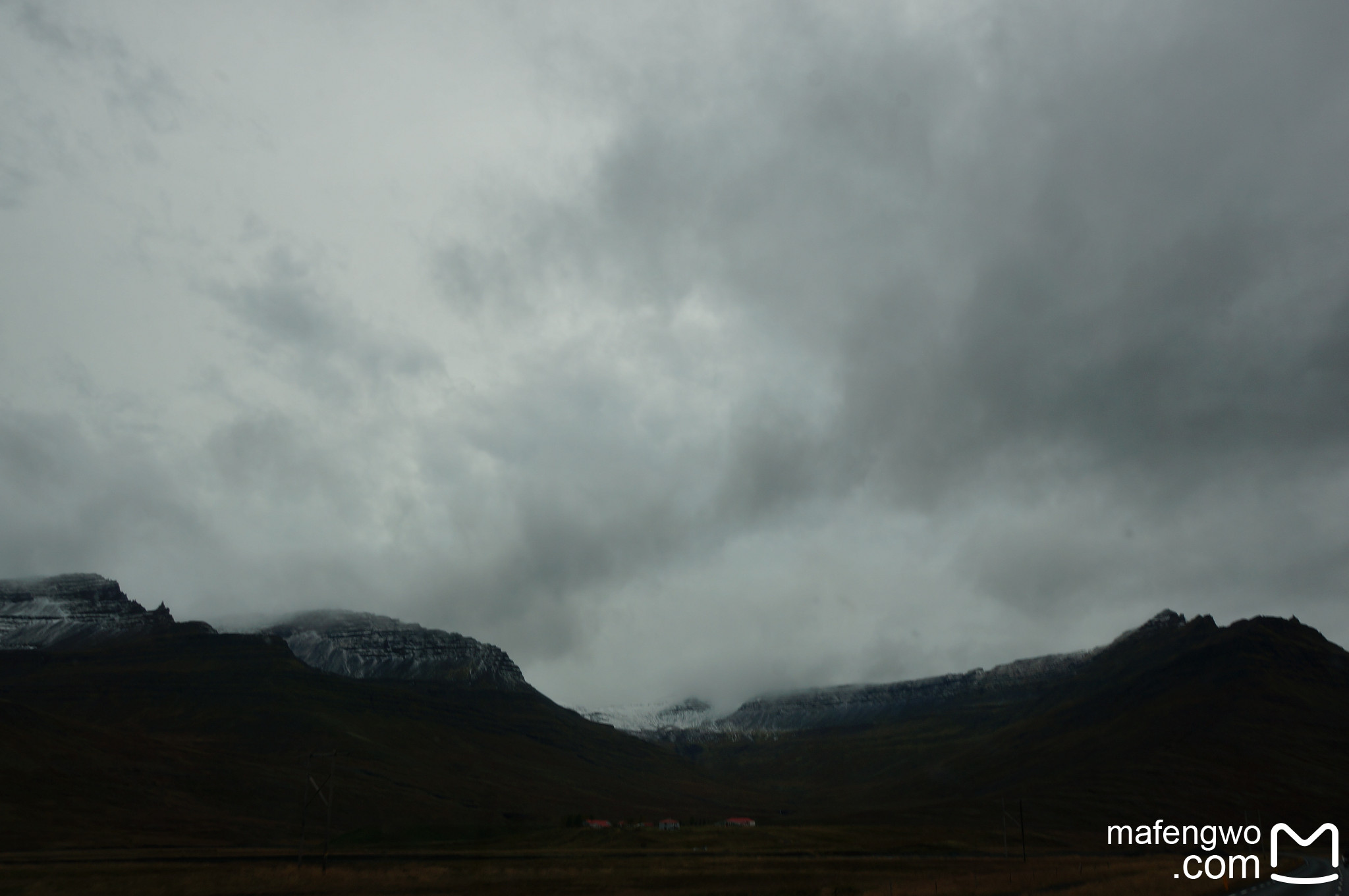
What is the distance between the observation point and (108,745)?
198000 millimetres

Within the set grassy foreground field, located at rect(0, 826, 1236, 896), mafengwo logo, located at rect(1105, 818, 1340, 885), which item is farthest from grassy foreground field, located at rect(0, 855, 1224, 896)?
mafengwo logo, located at rect(1105, 818, 1340, 885)

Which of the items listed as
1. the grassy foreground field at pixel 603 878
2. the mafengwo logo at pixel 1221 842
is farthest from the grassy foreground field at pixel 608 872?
the mafengwo logo at pixel 1221 842

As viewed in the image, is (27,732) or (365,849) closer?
(365,849)

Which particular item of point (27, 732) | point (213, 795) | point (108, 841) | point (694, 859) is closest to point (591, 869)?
point (694, 859)

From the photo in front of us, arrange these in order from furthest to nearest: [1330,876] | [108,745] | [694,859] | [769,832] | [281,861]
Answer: [108,745], [769,832], [694,859], [281,861], [1330,876]

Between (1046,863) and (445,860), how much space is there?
219 feet

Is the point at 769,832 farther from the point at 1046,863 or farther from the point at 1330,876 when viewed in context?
the point at 1330,876

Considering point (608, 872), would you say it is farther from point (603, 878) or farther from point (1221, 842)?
point (1221, 842)

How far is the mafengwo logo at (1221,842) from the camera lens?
6366 cm

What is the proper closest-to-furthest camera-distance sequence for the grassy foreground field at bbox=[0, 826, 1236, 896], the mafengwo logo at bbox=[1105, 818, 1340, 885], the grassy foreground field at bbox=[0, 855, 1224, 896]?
the grassy foreground field at bbox=[0, 855, 1224, 896] → the grassy foreground field at bbox=[0, 826, 1236, 896] → the mafengwo logo at bbox=[1105, 818, 1340, 885]

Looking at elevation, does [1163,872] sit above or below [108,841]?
above

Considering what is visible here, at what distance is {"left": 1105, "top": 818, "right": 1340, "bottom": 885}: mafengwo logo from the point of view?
63.7 metres

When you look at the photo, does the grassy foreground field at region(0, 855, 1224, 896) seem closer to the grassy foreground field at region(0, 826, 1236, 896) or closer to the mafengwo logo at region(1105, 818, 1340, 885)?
the grassy foreground field at region(0, 826, 1236, 896)

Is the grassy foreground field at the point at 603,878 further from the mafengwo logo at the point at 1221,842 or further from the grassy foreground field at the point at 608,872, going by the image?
the mafengwo logo at the point at 1221,842
